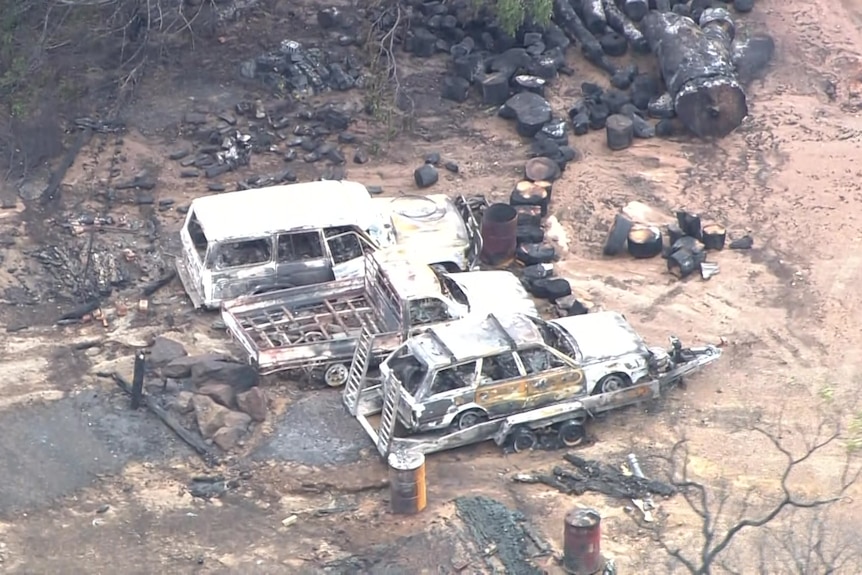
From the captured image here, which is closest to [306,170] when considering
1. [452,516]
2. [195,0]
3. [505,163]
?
[505,163]

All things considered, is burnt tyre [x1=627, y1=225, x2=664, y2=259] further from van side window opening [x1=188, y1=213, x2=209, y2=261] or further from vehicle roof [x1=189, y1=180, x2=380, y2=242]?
van side window opening [x1=188, y1=213, x2=209, y2=261]

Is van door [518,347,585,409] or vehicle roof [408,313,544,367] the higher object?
vehicle roof [408,313,544,367]

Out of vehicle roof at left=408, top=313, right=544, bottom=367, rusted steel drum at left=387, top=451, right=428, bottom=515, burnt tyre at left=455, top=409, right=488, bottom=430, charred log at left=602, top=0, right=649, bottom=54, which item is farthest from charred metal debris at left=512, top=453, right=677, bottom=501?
charred log at left=602, top=0, right=649, bottom=54

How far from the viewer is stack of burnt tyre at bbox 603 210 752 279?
771 inches

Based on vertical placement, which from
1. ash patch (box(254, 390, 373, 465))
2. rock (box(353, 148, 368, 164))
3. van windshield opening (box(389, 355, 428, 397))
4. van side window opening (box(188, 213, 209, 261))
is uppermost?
van windshield opening (box(389, 355, 428, 397))

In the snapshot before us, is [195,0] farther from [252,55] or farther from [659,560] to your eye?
[659,560]

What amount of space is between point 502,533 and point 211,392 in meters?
3.91

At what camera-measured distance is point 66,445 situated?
50.9 feet

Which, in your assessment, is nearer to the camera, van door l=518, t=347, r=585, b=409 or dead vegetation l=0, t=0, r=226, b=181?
van door l=518, t=347, r=585, b=409

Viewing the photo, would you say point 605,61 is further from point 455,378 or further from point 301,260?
point 455,378

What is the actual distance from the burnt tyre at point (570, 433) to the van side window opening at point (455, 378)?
117 centimetres

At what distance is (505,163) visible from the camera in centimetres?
2212

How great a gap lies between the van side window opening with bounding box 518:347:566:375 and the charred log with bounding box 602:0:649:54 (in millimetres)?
9855

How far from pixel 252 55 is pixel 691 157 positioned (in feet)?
24.5
